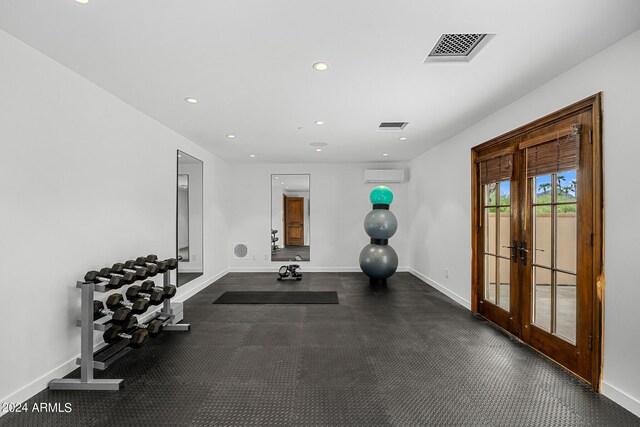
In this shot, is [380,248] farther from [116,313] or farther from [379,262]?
[116,313]

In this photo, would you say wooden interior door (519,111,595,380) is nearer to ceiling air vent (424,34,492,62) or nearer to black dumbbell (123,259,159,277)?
ceiling air vent (424,34,492,62)

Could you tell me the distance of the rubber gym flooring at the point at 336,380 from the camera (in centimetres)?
201

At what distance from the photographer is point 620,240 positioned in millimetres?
2129

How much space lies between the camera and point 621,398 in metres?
2.11

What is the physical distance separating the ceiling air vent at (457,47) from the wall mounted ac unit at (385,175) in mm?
4431

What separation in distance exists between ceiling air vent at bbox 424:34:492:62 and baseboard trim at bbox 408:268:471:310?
329 cm

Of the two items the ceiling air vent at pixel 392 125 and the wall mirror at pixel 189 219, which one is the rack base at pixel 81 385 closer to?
the wall mirror at pixel 189 219

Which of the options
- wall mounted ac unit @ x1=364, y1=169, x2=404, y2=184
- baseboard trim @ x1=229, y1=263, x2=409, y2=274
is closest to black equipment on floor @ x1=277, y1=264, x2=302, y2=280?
baseboard trim @ x1=229, y1=263, x2=409, y2=274

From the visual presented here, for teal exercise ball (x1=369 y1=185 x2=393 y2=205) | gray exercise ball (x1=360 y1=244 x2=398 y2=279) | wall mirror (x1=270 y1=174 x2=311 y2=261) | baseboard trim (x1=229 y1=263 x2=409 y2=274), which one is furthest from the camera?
wall mirror (x1=270 y1=174 x2=311 y2=261)

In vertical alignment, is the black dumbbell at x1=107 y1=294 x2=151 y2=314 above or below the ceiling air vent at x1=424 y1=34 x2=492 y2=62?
below

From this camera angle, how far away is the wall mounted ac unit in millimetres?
6754

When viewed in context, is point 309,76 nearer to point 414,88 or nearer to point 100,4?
point 414,88

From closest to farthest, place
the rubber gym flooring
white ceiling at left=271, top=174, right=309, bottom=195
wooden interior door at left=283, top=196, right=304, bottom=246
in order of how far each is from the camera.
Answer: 1. the rubber gym flooring
2. white ceiling at left=271, top=174, right=309, bottom=195
3. wooden interior door at left=283, top=196, right=304, bottom=246

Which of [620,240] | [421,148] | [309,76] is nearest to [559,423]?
[620,240]
